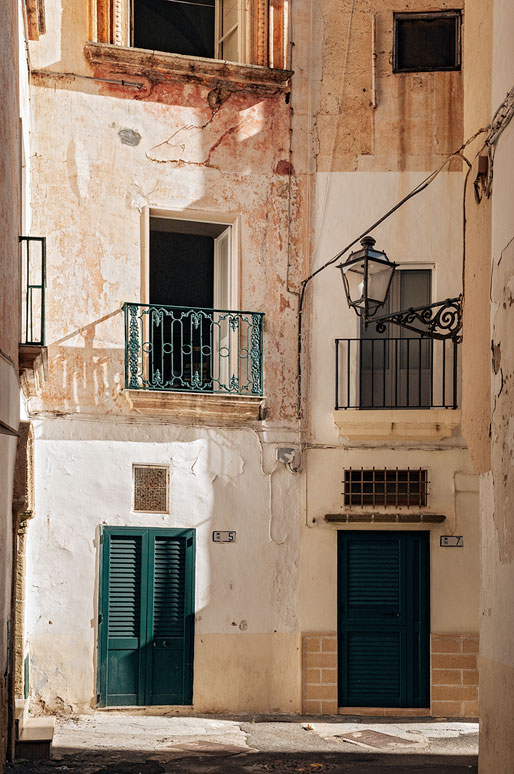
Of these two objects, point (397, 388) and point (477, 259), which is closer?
point (477, 259)

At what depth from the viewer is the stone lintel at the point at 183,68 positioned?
553 inches

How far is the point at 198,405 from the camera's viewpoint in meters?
14.0

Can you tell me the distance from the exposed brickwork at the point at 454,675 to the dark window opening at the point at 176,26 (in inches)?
315

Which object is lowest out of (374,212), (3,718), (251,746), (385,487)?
(251,746)

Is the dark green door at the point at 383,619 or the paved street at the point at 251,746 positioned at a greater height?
the dark green door at the point at 383,619

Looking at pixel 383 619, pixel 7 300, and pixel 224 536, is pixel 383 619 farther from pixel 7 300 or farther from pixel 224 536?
pixel 7 300

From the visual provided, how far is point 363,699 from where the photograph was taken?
46.3 feet

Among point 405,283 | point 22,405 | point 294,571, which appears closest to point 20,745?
point 22,405

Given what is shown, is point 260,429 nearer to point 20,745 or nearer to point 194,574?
point 194,574

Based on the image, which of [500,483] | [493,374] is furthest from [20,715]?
[493,374]

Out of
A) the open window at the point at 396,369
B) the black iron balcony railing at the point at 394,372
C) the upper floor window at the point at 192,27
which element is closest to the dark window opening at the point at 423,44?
the upper floor window at the point at 192,27

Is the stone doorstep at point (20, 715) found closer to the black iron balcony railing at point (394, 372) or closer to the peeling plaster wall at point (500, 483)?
the peeling plaster wall at point (500, 483)

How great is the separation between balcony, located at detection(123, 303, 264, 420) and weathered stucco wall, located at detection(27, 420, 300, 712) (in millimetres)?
393

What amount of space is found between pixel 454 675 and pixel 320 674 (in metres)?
1.62
